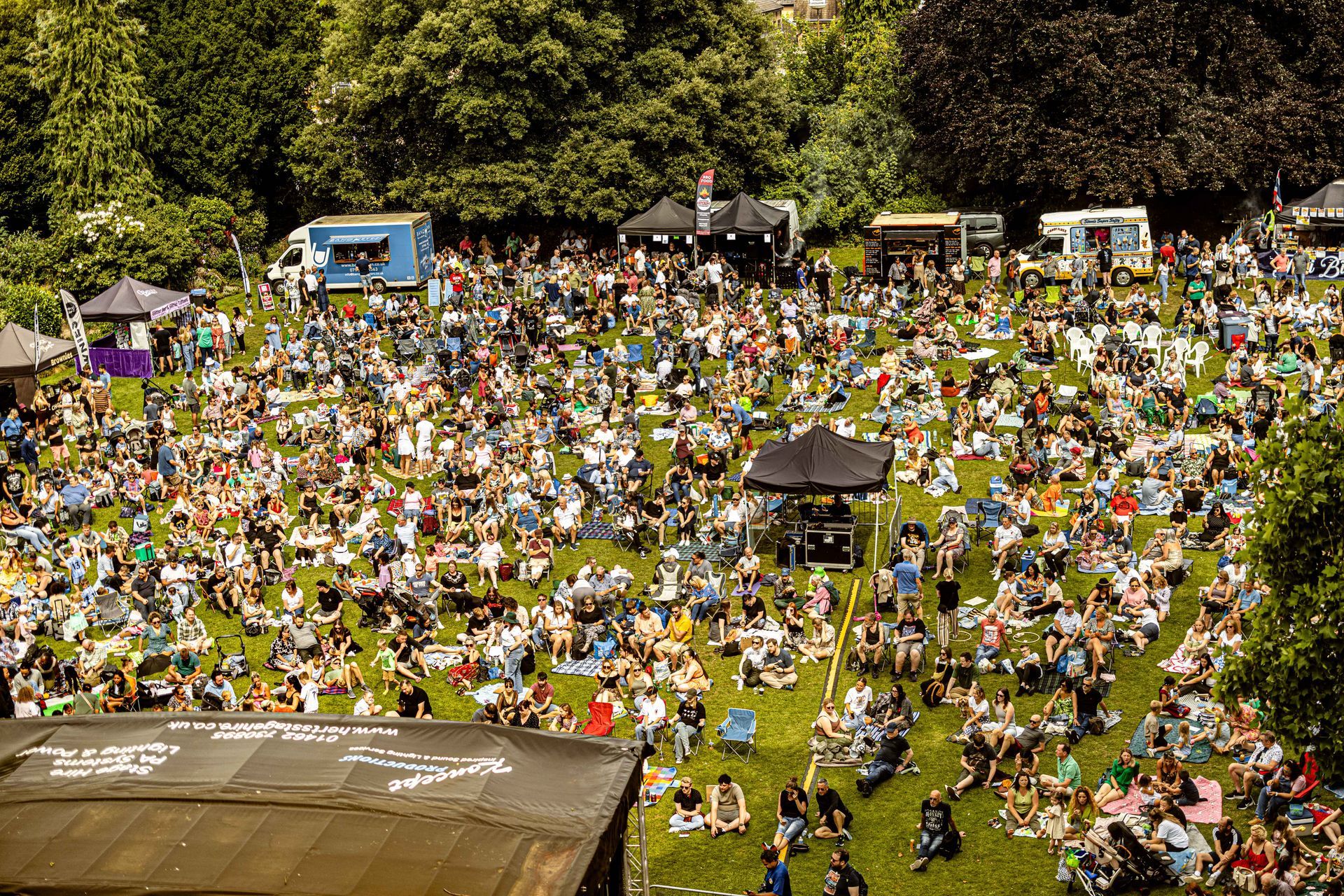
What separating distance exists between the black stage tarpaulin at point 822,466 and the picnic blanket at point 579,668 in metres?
4.07

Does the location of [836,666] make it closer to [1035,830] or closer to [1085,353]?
[1035,830]

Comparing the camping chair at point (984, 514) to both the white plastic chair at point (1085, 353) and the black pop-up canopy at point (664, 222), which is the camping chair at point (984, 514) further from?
the black pop-up canopy at point (664, 222)

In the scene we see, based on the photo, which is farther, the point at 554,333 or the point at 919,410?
the point at 554,333

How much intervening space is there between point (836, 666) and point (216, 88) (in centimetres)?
3786

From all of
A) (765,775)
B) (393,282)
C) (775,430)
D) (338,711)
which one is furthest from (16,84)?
(765,775)

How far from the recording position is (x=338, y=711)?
68.1 ft

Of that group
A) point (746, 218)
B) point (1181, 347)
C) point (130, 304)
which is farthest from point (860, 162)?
point (130, 304)

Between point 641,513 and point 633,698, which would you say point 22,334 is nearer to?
point 641,513

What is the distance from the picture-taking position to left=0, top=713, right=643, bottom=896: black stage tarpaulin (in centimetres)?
1156

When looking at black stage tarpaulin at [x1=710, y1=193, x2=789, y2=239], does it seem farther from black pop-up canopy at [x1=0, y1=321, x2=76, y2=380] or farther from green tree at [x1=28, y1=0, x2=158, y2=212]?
green tree at [x1=28, y1=0, x2=158, y2=212]

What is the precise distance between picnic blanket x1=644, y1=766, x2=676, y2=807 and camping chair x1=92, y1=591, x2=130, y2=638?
10.1 meters

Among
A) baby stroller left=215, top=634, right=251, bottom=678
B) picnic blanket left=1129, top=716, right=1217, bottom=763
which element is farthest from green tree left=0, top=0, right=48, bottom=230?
picnic blanket left=1129, top=716, right=1217, bottom=763

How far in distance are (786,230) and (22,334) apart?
20.8 m

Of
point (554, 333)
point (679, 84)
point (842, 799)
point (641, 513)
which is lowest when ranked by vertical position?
point (842, 799)
